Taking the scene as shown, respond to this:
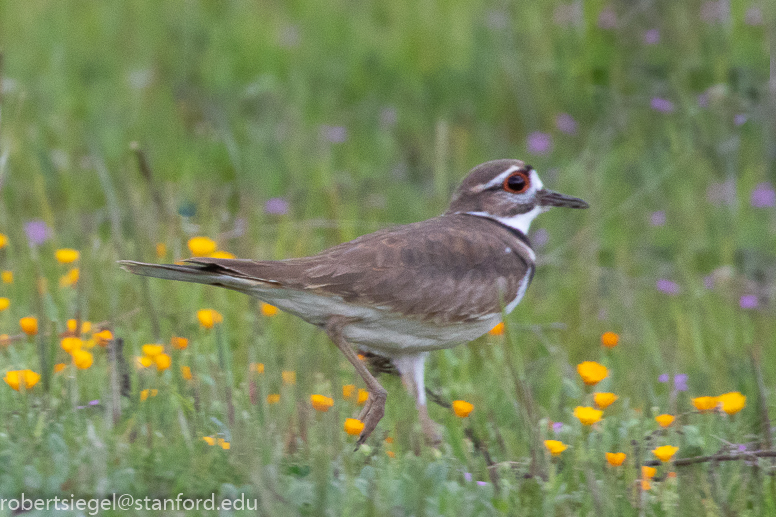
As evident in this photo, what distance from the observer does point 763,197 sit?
728 centimetres

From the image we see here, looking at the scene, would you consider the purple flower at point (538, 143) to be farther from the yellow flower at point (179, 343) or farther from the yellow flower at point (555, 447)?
the yellow flower at point (555, 447)

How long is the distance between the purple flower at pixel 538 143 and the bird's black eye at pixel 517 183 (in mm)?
3540

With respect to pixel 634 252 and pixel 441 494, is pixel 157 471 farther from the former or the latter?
pixel 634 252

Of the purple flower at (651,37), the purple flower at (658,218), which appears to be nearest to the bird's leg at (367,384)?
the purple flower at (658,218)

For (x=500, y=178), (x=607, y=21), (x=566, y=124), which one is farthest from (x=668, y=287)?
(x=607, y=21)

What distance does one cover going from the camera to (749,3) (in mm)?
8320

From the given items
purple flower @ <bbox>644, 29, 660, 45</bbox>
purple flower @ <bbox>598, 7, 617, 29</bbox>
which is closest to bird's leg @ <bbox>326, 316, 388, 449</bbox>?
purple flower @ <bbox>598, 7, 617, 29</bbox>

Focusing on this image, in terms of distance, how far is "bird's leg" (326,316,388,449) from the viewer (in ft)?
12.0

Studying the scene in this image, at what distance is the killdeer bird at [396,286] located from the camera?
11.9 ft

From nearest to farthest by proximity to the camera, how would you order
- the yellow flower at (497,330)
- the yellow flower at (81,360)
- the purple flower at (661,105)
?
1. the yellow flower at (81,360)
2. the yellow flower at (497,330)
3. the purple flower at (661,105)

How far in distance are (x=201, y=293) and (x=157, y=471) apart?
81.2 inches

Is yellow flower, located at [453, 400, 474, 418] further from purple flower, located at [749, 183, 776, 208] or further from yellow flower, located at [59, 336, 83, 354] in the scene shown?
purple flower, located at [749, 183, 776, 208]

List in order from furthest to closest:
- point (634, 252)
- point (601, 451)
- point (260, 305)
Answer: point (634, 252), point (260, 305), point (601, 451)

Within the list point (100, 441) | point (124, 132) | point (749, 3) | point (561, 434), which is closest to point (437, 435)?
point (561, 434)
